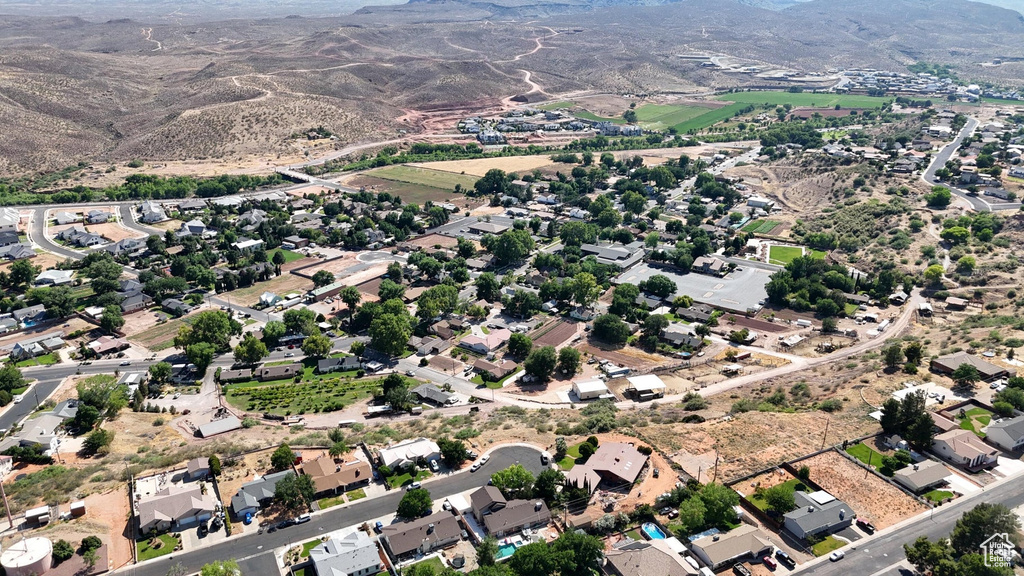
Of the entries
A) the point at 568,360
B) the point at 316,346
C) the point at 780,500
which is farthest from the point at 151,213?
the point at 780,500

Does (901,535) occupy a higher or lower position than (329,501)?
higher

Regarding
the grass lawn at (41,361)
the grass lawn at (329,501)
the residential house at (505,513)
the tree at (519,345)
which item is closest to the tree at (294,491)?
the grass lawn at (329,501)

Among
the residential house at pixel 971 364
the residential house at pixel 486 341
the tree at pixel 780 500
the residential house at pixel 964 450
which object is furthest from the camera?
the residential house at pixel 486 341

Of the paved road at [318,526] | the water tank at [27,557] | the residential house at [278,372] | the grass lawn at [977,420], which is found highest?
the grass lawn at [977,420]

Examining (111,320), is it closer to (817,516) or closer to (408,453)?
(408,453)

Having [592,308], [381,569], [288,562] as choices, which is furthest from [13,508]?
[592,308]

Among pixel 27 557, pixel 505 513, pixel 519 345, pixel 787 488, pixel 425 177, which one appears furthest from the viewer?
pixel 425 177

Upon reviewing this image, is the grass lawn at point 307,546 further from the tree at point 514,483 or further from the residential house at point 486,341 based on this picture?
the residential house at point 486,341

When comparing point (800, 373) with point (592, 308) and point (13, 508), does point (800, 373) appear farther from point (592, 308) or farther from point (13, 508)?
point (13, 508)
